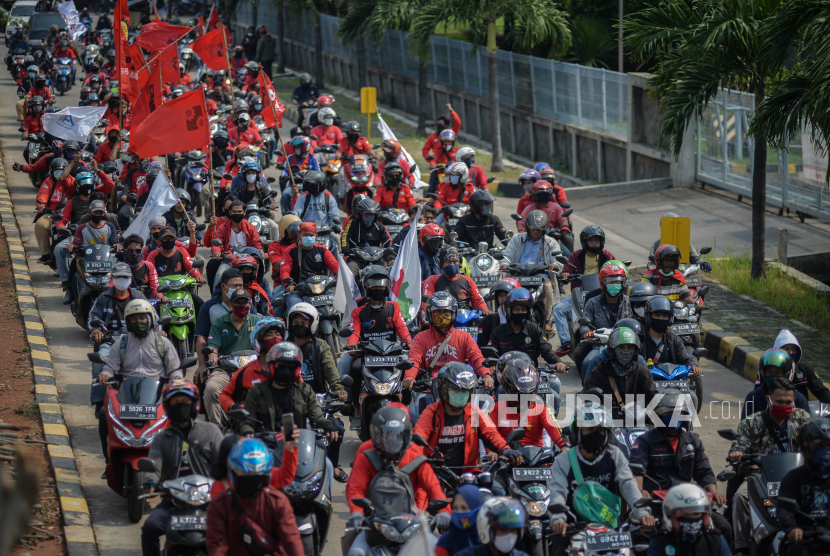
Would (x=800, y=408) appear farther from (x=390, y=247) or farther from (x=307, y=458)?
(x=390, y=247)

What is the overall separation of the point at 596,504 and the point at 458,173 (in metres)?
10.9

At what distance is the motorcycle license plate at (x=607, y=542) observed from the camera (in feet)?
22.1

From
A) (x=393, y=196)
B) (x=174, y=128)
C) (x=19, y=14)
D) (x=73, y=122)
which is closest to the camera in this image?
(x=174, y=128)

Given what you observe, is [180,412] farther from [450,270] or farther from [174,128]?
[174,128]

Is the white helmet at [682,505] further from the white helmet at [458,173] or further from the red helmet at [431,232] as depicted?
the white helmet at [458,173]

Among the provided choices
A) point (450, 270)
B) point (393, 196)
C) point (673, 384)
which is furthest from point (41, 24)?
point (673, 384)

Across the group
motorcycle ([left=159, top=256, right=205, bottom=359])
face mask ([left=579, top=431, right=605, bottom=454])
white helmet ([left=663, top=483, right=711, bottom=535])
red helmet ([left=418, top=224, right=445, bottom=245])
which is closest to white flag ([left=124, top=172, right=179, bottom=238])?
motorcycle ([left=159, top=256, right=205, bottom=359])

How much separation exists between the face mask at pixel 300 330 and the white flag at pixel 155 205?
18.0 feet

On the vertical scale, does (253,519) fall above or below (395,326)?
above

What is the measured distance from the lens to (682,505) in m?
Answer: 6.67

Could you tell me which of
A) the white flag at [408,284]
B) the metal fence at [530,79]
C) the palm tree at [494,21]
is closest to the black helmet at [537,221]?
the white flag at [408,284]

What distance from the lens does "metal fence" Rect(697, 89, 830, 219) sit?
2025cm

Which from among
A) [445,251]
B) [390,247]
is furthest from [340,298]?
[390,247]

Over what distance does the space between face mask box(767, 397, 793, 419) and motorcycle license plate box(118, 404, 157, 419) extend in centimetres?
500
